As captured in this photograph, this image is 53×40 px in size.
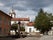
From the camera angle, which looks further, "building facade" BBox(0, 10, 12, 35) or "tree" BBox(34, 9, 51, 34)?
"tree" BBox(34, 9, 51, 34)

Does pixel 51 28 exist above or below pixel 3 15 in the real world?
below

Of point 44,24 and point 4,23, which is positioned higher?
point 4,23

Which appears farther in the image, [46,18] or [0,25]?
[46,18]

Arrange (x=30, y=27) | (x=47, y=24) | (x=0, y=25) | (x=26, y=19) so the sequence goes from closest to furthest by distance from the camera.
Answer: (x=0, y=25), (x=47, y=24), (x=30, y=27), (x=26, y=19)

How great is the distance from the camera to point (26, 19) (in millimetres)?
135375

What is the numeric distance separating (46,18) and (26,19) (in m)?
48.7

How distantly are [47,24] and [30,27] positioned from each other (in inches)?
1153

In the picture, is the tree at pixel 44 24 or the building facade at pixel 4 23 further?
the tree at pixel 44 24

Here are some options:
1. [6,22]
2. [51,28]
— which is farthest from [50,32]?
[6,22]

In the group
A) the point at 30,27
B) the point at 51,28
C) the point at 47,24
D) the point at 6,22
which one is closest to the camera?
the point at 6,22

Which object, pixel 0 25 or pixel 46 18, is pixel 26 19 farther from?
pixel 0 25

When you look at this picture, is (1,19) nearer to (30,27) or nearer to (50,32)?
(50,32)

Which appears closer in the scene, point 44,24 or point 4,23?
point 4,23

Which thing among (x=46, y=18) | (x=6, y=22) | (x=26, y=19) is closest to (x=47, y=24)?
(x=46, y=18)
